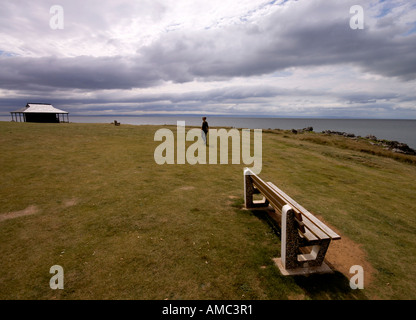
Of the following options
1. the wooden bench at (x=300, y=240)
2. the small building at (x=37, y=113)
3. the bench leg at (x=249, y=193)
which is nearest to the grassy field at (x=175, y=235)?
the wooden bench at (x=300, y=240)

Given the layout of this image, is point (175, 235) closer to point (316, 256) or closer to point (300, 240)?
point (300, 240)

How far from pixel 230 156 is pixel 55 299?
1343 cm

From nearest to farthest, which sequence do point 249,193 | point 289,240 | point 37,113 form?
point 289,240
point 249,193
point 37,113

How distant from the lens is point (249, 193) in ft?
24.2

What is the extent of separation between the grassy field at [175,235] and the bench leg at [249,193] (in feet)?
1.49

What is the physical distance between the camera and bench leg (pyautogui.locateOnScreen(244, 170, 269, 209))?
722 cm

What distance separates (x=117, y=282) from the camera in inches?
162

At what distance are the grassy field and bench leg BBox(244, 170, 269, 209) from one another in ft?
1.49

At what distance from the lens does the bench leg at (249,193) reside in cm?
722

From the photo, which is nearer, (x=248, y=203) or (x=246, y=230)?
(x=246, y=230)

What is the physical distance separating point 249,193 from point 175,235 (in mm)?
2991

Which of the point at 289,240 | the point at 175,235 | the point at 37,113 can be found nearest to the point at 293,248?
the point at 289,240
